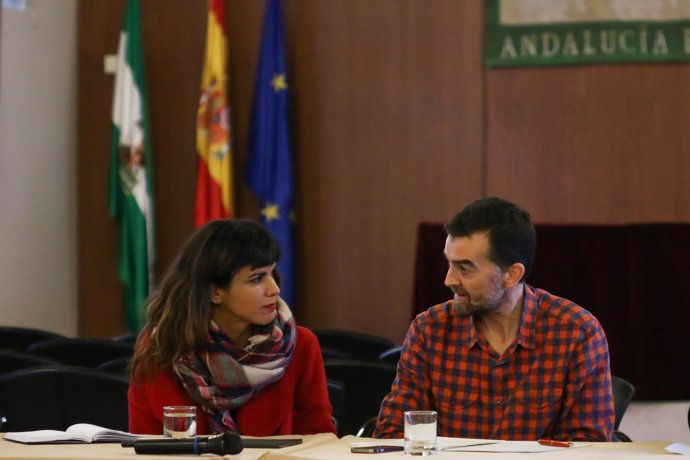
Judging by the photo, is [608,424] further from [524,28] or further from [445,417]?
[524,28]

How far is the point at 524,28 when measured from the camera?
7.90 metres

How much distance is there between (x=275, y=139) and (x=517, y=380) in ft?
16.7

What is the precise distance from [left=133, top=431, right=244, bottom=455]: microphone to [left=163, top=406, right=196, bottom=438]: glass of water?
210 mm

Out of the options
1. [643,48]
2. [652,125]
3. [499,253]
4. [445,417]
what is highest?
[643,48]

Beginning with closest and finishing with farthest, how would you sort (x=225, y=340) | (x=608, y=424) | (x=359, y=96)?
(x=608, y=424) → (x=225, y=340) → (x=359, y=96)

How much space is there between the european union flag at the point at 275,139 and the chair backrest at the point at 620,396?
4.67 m

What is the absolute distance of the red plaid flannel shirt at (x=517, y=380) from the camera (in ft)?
10.9

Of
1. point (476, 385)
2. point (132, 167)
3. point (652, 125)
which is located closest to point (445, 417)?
point (476, 385)

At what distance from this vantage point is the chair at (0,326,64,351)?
271 inches

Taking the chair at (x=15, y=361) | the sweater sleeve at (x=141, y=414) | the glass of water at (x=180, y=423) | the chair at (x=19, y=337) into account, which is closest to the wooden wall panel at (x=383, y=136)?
the chair at (x=19, y=337)

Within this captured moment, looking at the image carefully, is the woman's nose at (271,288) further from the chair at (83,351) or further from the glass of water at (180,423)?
the chair at (83,351)

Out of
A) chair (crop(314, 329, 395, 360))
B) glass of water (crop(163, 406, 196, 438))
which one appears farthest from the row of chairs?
chair (crop(314, 329, 395, 360))

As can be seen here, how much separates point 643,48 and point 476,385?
485cm

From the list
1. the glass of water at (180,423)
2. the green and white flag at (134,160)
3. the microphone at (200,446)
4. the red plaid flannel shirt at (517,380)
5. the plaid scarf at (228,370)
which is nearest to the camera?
the microphone at (200,446)
